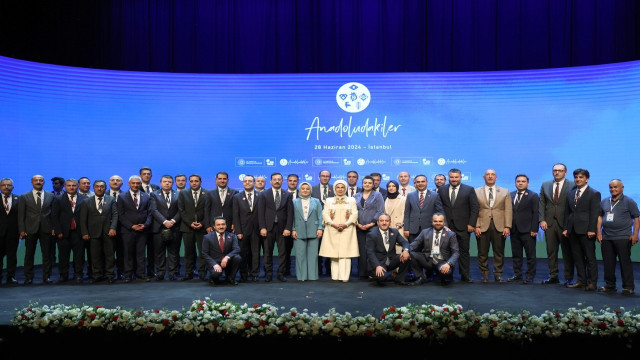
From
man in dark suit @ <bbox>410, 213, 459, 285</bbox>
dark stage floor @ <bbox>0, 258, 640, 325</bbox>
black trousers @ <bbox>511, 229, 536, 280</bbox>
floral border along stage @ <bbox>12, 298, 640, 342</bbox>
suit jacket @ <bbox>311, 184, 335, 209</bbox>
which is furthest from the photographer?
suit jacket @ <bbox>311, 184, 335, 209</bbox>

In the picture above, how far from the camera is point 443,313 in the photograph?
3.66 meters

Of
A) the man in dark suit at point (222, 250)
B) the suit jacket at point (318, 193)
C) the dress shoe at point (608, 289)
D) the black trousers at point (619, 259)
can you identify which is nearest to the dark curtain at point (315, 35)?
the suit jacket at point (318, 193)

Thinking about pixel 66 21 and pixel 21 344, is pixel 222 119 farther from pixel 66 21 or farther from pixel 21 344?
pixel 21 344

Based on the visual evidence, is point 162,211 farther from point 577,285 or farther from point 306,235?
point 577,285

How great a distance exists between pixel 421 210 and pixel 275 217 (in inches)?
71.3

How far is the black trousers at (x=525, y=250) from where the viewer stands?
6.34m

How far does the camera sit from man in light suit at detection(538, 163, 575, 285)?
613cm

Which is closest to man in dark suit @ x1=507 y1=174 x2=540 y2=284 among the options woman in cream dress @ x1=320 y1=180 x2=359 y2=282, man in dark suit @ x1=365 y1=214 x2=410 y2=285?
man in dark suit @ x1=365 y1=214 x2=410 y2=285

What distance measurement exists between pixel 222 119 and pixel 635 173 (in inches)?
264

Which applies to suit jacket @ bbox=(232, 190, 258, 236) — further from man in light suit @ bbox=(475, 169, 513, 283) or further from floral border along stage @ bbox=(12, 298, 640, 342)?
floral border along stage @ bbox=(12, 298, 640, 342)

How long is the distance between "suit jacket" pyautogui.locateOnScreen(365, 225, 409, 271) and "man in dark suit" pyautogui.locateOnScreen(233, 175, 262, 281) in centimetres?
141

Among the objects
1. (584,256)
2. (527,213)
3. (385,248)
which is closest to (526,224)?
(527,213)

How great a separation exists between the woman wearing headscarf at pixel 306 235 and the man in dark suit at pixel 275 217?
4.0 inches

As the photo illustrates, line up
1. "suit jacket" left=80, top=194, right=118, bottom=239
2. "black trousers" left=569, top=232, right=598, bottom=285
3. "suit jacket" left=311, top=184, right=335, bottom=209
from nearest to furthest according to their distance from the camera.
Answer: "black trousers" left=569, top=232, right=598, bottom=285 → "suit jacket" left=80, top=194, right=118, bottom=239 → "suit jacket" left=311, top=184, right=335, bottom=209
